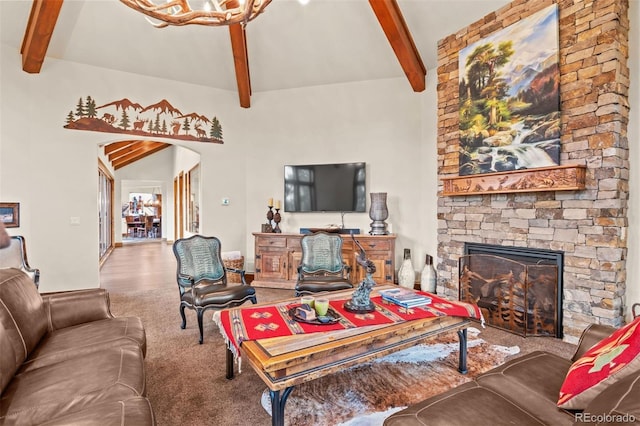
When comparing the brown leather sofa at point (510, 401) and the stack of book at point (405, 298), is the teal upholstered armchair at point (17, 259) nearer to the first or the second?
the stack of book at point (405, 298)

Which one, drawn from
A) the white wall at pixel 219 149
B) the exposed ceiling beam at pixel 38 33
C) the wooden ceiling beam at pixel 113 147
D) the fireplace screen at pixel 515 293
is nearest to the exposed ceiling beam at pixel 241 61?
the white wall at pixel 219 149

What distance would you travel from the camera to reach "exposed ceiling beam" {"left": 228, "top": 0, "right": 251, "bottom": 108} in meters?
4.76

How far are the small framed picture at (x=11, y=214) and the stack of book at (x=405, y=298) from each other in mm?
5054

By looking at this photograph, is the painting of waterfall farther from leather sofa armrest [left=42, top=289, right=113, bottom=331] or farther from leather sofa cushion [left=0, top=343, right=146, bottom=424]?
leather sofa armrest [left=42, top=289, right=113, bottom=331]

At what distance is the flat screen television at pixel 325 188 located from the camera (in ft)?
18.3

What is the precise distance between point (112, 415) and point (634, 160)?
14.0 feet

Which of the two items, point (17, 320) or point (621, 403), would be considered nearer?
point (621, 403)

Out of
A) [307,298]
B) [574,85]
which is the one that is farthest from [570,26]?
[307,298]

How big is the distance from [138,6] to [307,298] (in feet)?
7.88

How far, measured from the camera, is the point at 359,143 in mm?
5699

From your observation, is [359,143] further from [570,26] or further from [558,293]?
[558,293]

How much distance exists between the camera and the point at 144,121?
538 cm

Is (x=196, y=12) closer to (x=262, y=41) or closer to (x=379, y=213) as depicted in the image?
(x=262, y=41)

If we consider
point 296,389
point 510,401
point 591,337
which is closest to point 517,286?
point 591,337
